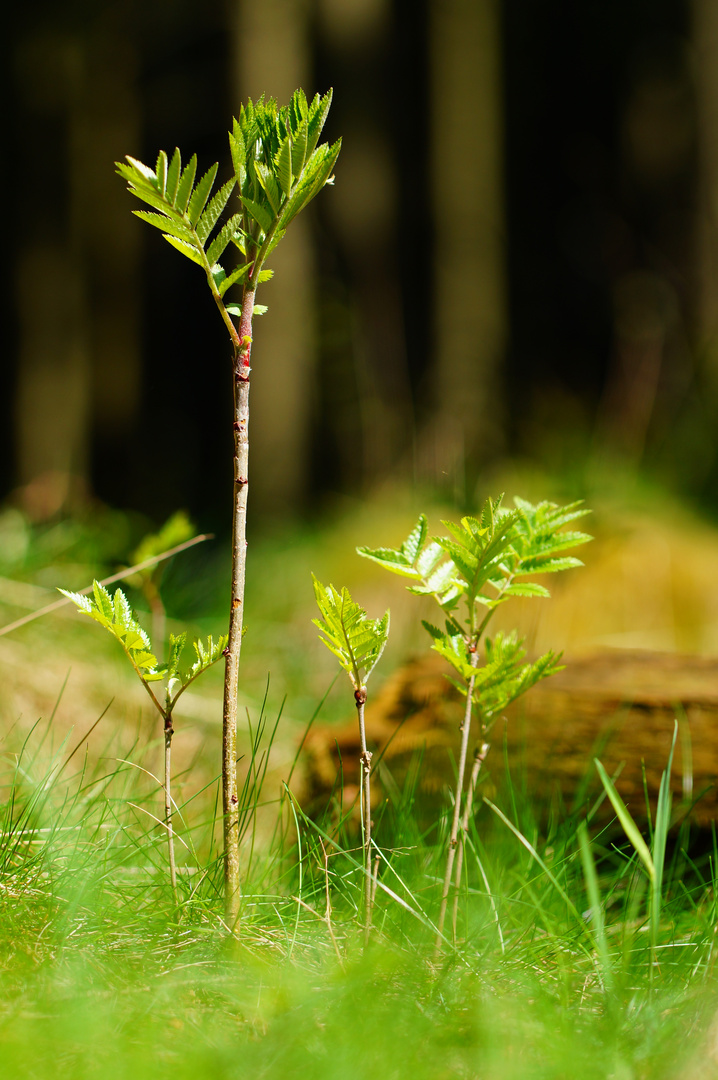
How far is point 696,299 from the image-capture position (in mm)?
4914

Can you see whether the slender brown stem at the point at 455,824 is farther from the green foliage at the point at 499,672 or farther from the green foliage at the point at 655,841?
the green foliage at the point at 655,841

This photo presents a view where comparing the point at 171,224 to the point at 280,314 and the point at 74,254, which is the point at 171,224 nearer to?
the point at 280,314

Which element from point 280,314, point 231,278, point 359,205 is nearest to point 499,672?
point 231,278

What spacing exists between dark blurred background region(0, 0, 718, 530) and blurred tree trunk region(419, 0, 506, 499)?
2 centimetres

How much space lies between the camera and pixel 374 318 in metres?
5.68

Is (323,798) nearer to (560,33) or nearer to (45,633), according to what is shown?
(45,633)

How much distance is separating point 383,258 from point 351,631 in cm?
575

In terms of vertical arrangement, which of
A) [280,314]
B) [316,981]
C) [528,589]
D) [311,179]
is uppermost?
[280,314]

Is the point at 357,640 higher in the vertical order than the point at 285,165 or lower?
lower

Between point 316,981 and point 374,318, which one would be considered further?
point 374,318

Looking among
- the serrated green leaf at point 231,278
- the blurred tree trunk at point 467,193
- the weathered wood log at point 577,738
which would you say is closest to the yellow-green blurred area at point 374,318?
the blurred tree trunk at point 467,193

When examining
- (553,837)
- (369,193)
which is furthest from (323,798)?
(369,193)

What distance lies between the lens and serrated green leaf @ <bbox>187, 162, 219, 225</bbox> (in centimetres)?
83

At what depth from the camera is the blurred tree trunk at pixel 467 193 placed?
620cm
